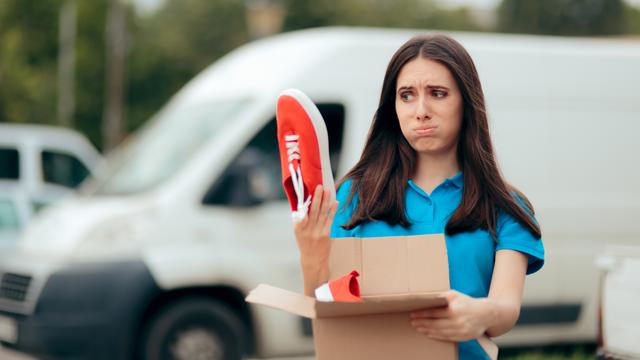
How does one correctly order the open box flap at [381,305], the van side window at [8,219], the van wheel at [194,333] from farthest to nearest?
the van side window at [8,219] < the van wheel at [194,333] < the open box flap at [381,305]

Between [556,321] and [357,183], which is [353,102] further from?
[357,183]

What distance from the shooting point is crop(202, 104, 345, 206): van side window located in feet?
23.5

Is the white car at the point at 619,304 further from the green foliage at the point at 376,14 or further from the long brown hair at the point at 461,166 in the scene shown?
the green foliage at the point at 376,14

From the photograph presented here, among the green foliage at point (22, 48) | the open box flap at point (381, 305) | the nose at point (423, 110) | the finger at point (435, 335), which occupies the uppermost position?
the green foliage at point (22, 48)

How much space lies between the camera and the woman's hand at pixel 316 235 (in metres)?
2.38

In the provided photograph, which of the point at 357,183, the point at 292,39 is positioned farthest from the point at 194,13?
the point at 357,183

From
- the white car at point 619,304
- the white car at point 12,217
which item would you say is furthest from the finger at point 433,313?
the white car at point 12,217

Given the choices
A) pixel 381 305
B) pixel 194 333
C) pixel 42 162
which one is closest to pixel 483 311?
pixel 381 305

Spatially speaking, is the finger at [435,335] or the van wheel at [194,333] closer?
the finger at [435,335]

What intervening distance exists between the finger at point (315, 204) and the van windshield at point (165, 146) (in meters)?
4.93

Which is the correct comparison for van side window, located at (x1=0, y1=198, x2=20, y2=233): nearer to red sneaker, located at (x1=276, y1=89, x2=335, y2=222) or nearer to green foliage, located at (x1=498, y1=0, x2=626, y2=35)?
red sneaker, located at (x1=276, y1=89, x2=335, y2=222)

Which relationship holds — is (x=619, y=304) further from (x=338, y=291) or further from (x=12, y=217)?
(x=12, y=217)

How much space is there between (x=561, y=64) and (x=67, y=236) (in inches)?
142

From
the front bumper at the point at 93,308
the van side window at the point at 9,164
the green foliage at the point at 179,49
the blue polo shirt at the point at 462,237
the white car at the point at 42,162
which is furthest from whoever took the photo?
the green foliage at the point at 179,49
